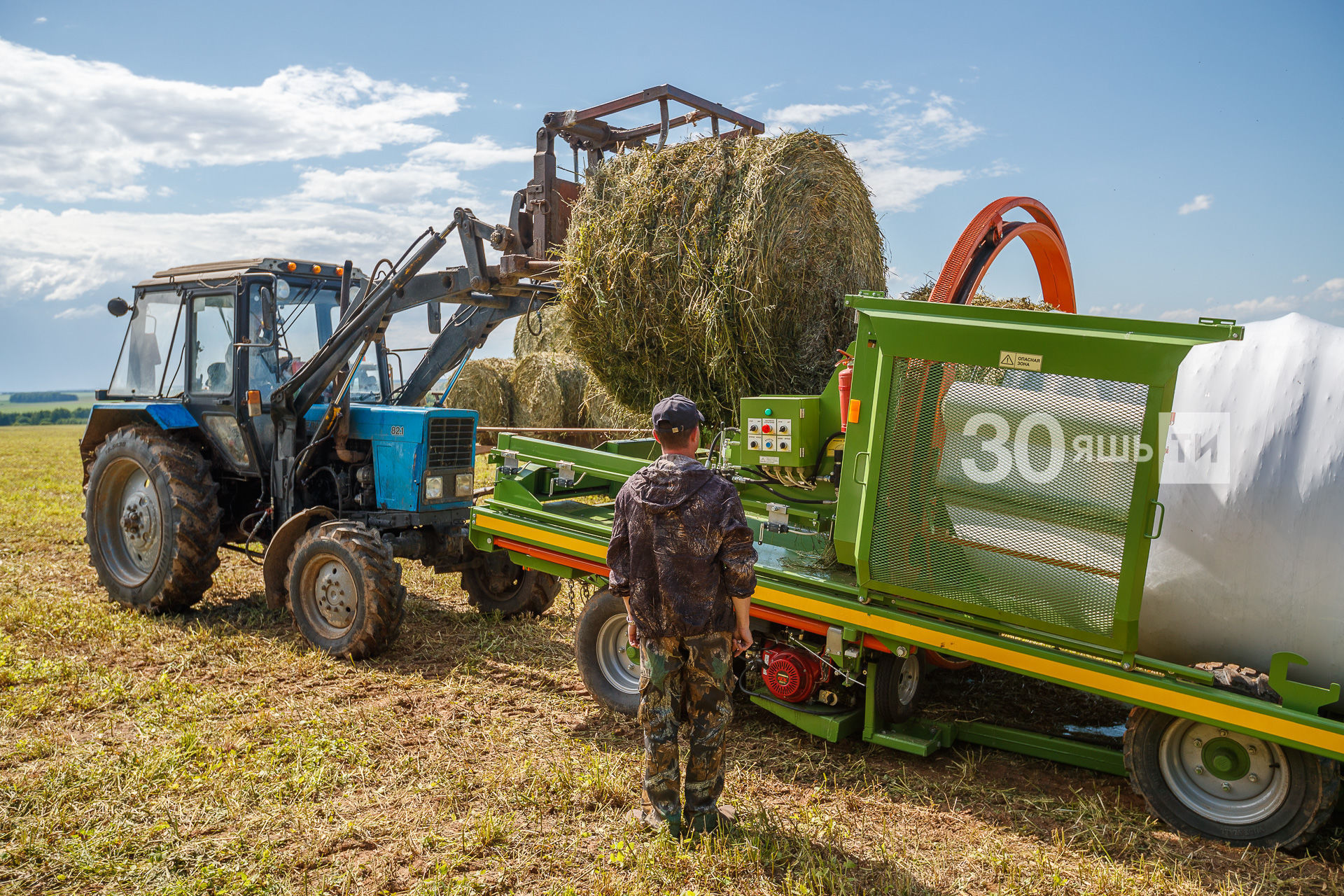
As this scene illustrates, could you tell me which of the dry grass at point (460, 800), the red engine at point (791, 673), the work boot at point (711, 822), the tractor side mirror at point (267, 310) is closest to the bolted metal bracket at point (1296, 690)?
the dry grass at point (460, 800)

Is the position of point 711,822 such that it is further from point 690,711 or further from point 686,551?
point 686,551

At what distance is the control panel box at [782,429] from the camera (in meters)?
4.81

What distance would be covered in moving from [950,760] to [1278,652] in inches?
58.4

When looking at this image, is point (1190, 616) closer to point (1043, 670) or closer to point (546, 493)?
point (1043, 670)

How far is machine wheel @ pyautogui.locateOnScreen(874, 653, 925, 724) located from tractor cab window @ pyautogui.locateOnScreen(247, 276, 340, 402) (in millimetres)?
4653

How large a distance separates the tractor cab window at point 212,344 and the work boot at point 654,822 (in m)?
4.70

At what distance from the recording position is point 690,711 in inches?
145

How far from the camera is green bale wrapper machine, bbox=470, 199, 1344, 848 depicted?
3.52m

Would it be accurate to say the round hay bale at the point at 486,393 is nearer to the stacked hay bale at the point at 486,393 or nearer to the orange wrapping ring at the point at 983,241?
the stacked hay bale at the point at 486,393

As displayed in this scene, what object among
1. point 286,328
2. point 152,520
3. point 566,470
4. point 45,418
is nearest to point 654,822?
point 566,470

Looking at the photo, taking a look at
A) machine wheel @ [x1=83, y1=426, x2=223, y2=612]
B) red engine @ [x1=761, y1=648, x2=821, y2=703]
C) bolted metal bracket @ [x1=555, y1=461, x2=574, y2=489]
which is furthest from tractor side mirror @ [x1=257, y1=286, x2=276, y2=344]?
red engine @ [x1=761, y1=648, x2=821, y2=703]

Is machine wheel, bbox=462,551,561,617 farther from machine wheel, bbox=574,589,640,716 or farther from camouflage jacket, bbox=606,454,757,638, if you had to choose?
camouflage jacket, bbox=606,454,757,638

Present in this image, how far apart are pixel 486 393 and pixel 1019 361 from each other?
40.9 feet

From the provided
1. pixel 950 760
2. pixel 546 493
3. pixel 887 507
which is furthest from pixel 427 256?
pixel 950 760
